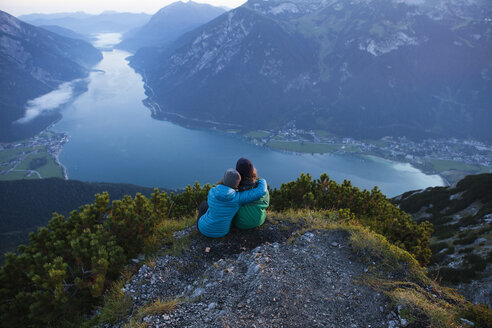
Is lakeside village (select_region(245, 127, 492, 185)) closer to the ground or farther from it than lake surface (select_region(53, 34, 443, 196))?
farther from it

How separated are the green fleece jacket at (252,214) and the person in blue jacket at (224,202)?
0.36m

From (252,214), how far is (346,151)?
172391mm

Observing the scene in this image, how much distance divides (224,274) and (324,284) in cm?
248

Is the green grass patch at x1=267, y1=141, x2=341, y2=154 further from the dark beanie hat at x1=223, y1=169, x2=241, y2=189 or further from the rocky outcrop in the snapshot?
the dark beanie hat at x1=223, y1=169, x2=241, y2=189

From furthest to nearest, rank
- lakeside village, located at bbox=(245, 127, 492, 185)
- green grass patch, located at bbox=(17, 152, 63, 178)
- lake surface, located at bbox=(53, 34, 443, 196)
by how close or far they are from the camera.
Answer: lakeside village, located at bbox=(245, 127, 492, 185) → green grass patch, located at bbox=(17, 152, 63, 178) → lake surface, located at bbox=(53, 34, 443, 196)

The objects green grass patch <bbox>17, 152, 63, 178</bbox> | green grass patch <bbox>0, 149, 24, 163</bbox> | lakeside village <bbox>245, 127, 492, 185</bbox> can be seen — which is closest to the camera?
green grass patch <bbox>17, 152, 63, 178</bbox>

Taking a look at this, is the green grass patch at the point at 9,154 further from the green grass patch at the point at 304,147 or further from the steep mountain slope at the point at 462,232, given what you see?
the steep mountain slope at the point at 462,232

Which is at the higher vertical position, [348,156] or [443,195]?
[443,195]

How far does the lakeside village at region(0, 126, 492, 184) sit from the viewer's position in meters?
138

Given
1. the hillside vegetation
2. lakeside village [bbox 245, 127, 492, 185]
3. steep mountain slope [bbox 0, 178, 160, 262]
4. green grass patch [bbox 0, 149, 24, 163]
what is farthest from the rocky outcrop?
green grass patch [bbox 0, 149, 24, 163]

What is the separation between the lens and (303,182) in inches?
499

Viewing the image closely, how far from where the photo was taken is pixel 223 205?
24.6 feet

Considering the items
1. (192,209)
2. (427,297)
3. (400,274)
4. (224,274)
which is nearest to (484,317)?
(427,297)

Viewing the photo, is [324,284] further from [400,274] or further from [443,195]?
[443,195]
